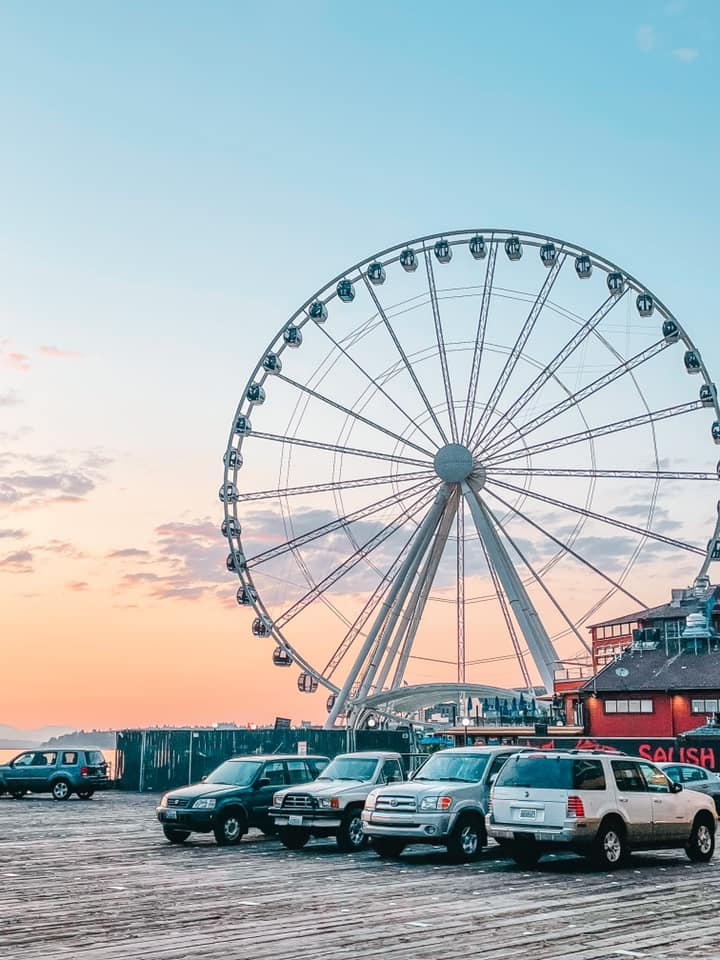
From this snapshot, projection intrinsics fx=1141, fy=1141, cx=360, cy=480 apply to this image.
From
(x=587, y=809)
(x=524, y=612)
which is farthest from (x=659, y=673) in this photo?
(x=587, y=809)

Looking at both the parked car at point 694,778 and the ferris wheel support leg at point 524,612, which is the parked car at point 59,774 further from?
the parked car at point 694,778

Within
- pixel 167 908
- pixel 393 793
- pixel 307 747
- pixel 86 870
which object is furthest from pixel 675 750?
pixel 167 908

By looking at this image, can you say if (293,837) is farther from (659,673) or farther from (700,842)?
(659,673)

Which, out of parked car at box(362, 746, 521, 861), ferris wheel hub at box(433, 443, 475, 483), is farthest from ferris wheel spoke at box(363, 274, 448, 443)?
parked car at box(362, 746, 521, 861)

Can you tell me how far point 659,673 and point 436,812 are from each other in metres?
36.4

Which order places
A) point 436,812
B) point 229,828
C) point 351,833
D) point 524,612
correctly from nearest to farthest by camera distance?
point 436,812, point 351,833, point 229,828, point 524,612

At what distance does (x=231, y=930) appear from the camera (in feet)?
37.2

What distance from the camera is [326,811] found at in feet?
63.8

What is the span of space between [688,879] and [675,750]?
60.3ft

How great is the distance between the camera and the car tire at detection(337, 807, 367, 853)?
64.1 feet

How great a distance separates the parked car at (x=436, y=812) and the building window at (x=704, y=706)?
33348 millimetres

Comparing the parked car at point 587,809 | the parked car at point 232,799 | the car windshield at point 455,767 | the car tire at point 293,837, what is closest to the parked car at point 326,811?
the car tire at point 293,837

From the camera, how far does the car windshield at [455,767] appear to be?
18.9 metres

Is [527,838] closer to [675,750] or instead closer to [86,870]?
[86,870]
